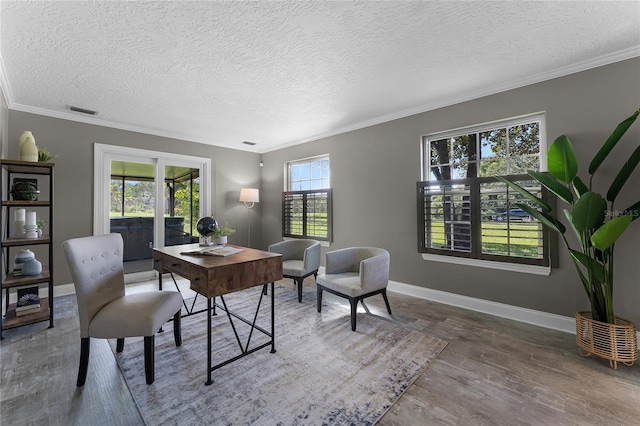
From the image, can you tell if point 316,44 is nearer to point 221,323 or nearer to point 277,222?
point 221,323

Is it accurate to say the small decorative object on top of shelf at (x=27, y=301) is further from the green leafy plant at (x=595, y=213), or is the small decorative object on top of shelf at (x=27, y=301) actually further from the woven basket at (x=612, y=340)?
the woven basket at (x=612, y=340)

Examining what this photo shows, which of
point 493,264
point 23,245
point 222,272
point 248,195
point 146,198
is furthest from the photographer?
point 248,195

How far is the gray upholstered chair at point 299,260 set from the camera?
11.2 ft

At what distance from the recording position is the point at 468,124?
3166 millimetres

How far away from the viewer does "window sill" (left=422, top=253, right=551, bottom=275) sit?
2697mm

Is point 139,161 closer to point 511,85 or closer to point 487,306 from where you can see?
point 511,85

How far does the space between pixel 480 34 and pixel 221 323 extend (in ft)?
11.4

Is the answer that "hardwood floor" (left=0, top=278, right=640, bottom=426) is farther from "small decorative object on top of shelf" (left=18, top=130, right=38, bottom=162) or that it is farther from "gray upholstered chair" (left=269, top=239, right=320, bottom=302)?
"small decorative object on top of shelf" (left=18, top=130, right=38, bottom=162)

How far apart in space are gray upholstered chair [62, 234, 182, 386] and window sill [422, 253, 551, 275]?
2.92 m

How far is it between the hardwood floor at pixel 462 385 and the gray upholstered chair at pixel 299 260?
148 cm

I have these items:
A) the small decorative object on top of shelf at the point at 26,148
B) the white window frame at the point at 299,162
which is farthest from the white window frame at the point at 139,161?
the white window frame at the point at 299,162

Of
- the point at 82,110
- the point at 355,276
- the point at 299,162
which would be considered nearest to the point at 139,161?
the point at 82,110

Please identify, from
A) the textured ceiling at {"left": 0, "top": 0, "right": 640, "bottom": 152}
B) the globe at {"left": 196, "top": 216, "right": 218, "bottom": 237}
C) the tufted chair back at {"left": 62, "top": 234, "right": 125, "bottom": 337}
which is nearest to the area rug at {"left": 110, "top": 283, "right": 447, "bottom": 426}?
the tufted chair back at {"left": 62, "top": 234, "right": 125, "bottom": 337}

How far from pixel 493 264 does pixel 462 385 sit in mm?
1603
